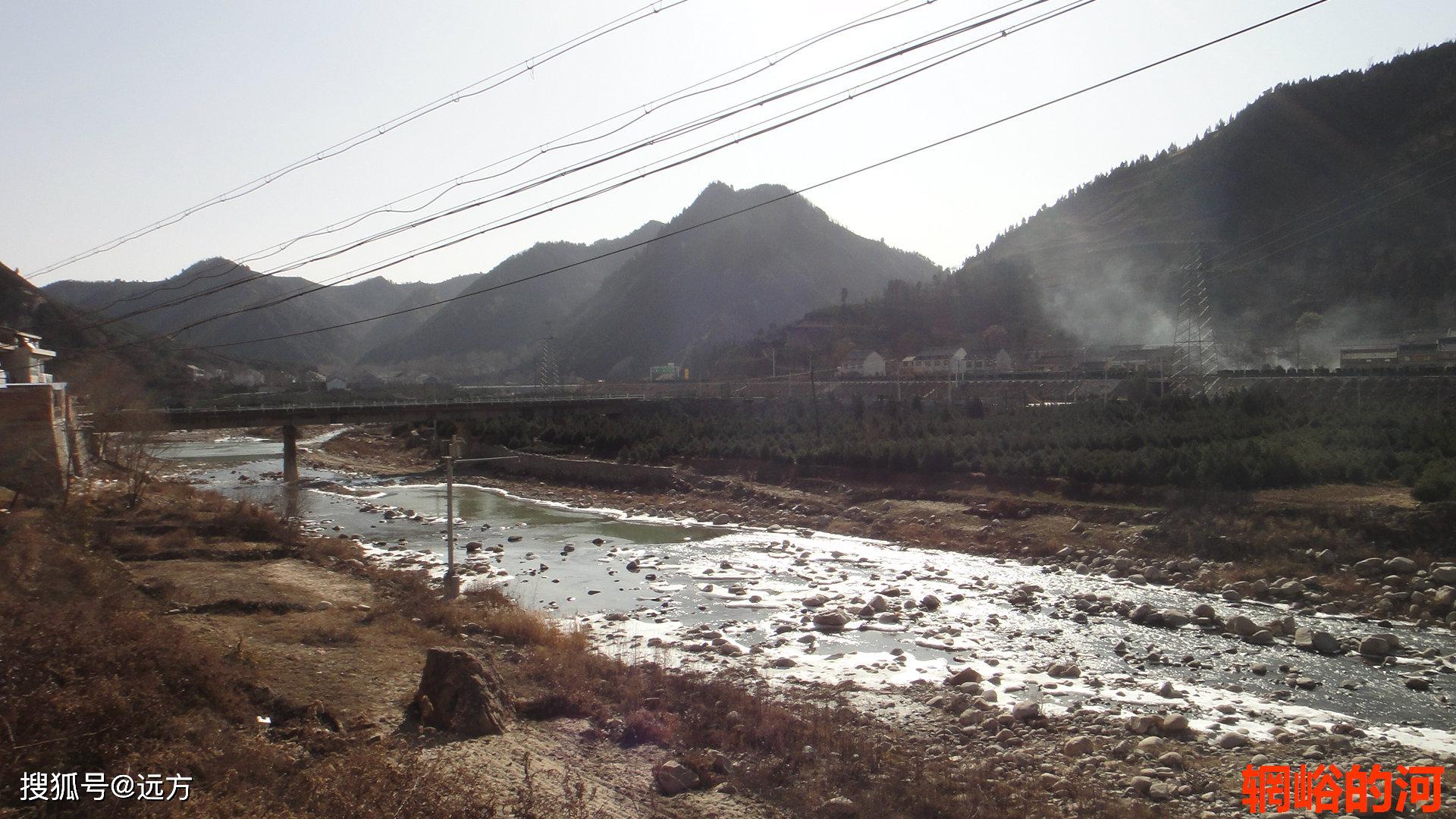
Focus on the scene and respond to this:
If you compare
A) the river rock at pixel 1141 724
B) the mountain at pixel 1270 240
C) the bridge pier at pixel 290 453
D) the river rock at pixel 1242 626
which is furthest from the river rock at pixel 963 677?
the mountain at pixel 1270 240

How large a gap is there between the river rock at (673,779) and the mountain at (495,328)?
5445 inches

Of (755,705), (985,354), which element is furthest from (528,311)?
(755,705)

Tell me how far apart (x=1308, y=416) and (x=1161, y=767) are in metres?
30.6

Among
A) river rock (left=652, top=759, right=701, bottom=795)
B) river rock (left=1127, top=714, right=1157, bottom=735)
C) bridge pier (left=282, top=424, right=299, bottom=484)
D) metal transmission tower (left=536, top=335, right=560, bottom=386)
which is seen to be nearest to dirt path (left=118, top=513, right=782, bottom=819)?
river rock (left=652, top=759, right=701, bottom=795)

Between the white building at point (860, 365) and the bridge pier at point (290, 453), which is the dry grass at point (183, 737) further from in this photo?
the white building at point (860, 365)

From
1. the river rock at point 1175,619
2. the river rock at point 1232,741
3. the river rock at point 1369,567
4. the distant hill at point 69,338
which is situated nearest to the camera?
the river rock at point 1232,741

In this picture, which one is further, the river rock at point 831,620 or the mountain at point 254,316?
the mountain at point 254,316

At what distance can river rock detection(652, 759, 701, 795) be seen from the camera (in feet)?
26.9

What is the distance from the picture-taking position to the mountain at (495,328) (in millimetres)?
152625

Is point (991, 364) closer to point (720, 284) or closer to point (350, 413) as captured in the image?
point (350, 413)

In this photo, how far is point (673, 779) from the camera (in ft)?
27.2

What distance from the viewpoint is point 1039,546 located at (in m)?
23.8

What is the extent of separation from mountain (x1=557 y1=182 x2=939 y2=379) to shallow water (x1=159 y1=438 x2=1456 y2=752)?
93.3 metres

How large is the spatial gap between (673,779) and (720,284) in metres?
140
